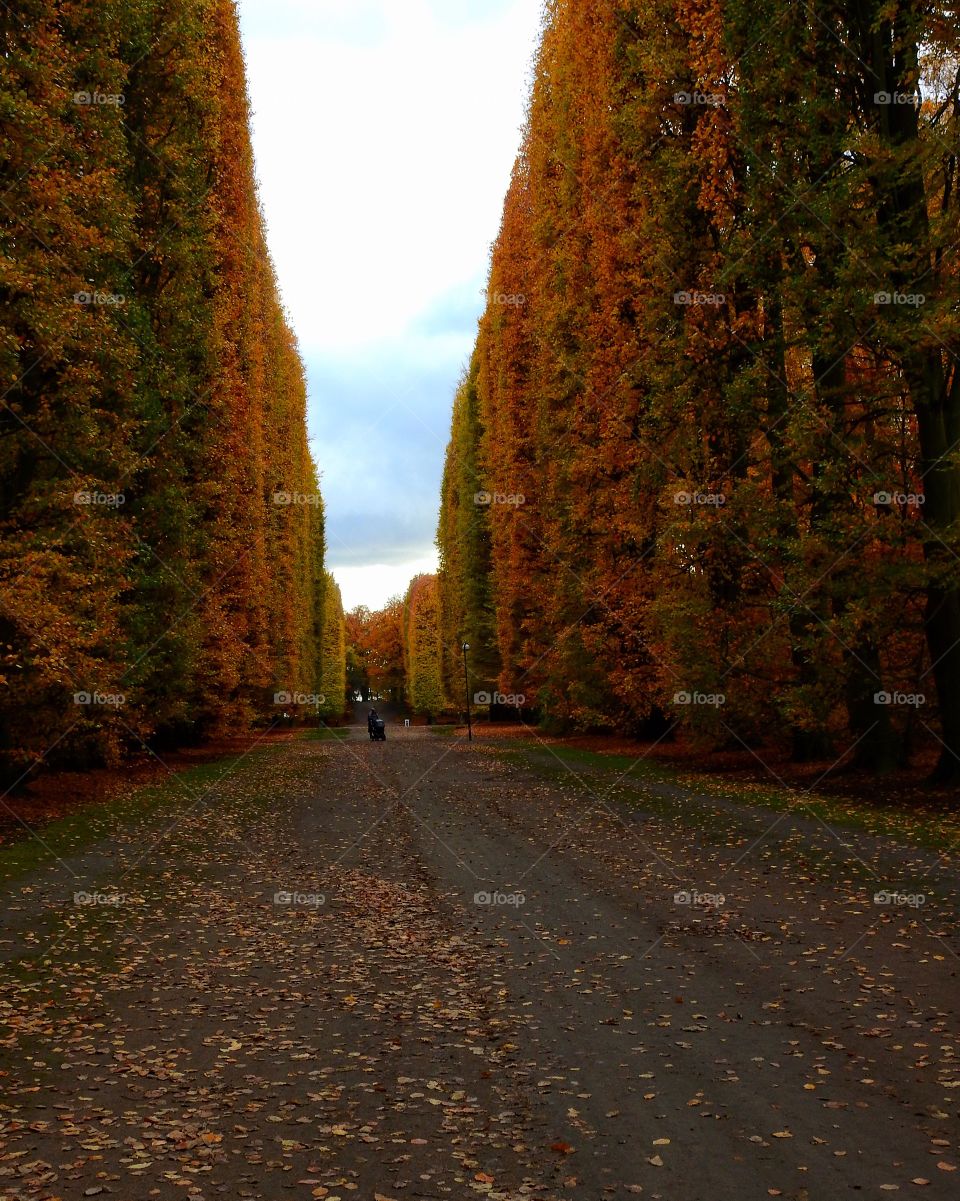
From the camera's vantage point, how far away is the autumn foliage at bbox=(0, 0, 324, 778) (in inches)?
600

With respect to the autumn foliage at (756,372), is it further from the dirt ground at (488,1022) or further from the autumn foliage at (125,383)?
the autumn foliage at (125,383)

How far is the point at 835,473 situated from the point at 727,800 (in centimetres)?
601

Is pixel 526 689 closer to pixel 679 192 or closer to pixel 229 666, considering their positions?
pixel 229 666

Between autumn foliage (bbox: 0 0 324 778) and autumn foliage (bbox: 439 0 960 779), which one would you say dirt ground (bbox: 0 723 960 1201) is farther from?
autumn foliage (bbox: 439 0 960 779)

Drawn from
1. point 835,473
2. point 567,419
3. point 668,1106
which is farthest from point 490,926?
point 567,419

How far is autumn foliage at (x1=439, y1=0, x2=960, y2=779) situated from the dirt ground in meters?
5.00

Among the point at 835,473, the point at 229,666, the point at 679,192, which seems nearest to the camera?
the point at 835,473

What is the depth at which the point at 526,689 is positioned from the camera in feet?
148

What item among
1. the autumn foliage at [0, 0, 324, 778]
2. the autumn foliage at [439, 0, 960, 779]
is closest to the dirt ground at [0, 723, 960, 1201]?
the autumn foliage at [0, 0, 324, 778]

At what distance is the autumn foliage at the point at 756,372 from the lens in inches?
618

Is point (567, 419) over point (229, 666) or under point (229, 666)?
over

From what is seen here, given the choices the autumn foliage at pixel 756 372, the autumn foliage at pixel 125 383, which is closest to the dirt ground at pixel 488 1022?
the autumn foliage at pixel 125 383

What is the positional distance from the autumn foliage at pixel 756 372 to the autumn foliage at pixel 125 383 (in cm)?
1093

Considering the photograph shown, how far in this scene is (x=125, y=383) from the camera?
735 inches
